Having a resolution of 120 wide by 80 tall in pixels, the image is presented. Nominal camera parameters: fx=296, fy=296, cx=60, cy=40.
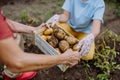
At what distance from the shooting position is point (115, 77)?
10.0 ft

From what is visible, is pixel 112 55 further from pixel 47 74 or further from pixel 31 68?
pixel 31 68

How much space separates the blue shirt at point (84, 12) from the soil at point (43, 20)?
0.40 metres

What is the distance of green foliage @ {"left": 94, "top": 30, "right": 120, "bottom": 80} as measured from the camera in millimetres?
3075

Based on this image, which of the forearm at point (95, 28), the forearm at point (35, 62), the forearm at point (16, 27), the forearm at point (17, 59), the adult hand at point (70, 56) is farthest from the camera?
the forearm at point (95, 28)

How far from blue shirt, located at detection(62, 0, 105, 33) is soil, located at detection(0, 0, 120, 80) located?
398mm

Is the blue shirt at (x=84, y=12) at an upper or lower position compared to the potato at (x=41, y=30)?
upper

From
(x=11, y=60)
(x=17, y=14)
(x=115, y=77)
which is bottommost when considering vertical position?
(x=115, y=77)

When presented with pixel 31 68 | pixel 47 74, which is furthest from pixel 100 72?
pixel 31 68

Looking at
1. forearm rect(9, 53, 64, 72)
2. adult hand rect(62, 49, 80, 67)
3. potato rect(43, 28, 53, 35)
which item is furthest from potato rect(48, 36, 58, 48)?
forearm rect(9, 53, 64, 72)

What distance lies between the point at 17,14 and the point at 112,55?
138cm

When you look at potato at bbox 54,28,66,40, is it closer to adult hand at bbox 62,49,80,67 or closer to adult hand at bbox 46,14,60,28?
adult hand at bbox 46,14,60,28

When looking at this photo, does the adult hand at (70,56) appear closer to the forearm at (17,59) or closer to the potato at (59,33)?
the forearm at (17,59)

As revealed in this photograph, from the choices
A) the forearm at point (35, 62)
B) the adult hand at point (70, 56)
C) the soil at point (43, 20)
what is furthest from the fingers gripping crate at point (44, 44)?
the forearm at point (35, 62)

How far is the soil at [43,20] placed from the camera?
3033 mm
